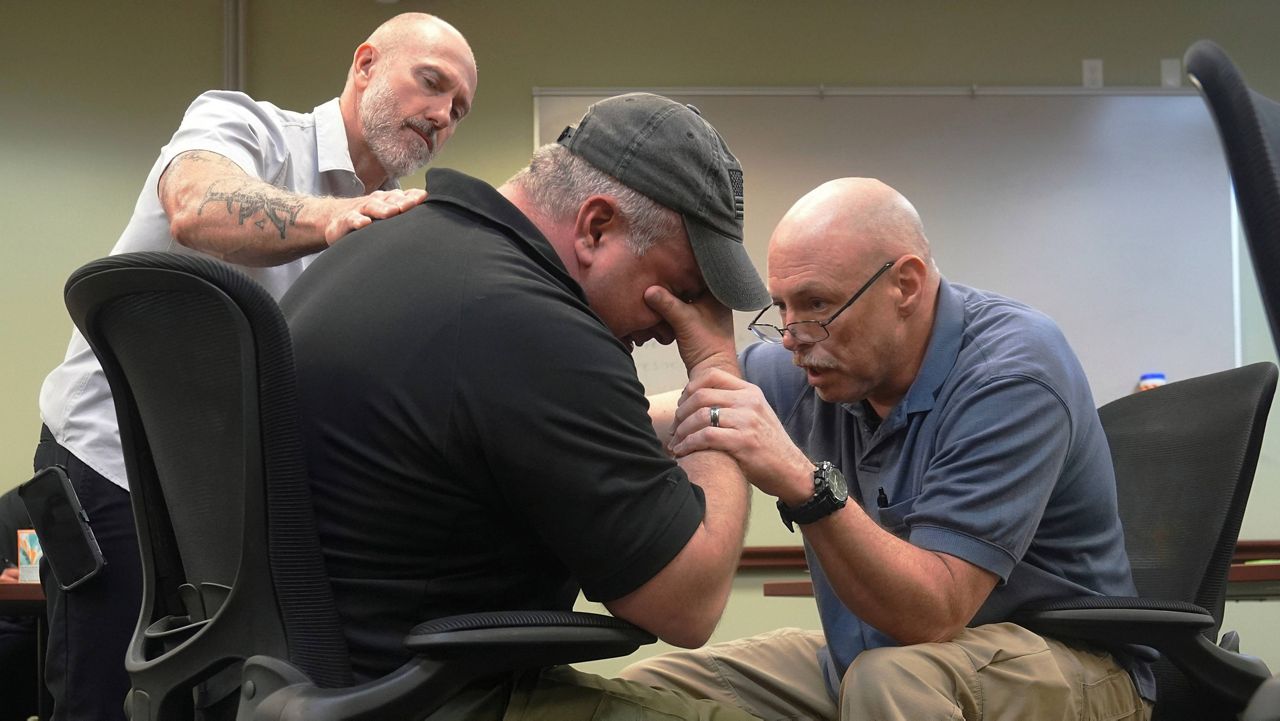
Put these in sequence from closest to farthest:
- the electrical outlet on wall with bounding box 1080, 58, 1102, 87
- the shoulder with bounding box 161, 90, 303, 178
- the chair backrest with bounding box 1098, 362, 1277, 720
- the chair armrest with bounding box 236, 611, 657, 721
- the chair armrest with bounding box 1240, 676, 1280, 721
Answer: the chair armrest with bounding box 1240, 676, 1280, 721
the chair armrest with bounding box 236, 611, 657, 721
the chair backrest with bounding box 1098, 362, 1277, 720
the shoulder with bounding box 161, 90, 303, 178
the electrical outlet on wall with bounding box 1080, 58, 1102, 87

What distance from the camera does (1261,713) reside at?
0.81 metres

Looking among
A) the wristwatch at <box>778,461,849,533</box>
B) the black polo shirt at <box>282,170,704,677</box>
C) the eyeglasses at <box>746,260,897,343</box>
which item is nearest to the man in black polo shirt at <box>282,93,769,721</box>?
the black polo shirt at <box>282,170,704,677</box>

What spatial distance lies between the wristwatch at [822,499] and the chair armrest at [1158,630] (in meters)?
0.33

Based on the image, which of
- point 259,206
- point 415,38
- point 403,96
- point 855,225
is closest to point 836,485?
point 855,225

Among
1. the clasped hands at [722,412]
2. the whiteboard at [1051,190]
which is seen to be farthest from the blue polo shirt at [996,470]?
the whiteboard at [1051,190]

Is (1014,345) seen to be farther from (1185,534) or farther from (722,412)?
(722,412)

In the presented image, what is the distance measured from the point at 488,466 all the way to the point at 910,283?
940mm

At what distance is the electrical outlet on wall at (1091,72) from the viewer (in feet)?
15.3

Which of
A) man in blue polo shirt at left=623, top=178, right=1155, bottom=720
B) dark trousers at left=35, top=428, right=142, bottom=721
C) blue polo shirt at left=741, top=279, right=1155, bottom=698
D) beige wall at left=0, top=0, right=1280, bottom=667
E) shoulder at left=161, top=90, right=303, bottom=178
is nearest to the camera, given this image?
man in blue polo shirt at left=623, top=178, right=1155, bottom=720

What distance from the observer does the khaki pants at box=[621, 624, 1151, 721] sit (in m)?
1.42

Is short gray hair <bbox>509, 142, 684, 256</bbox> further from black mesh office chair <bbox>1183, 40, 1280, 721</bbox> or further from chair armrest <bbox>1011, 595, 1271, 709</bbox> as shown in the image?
chair armrest <bbox>1011, 595, 1271, 709</bbox>

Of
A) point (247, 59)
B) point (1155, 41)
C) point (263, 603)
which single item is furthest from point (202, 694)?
point (1155, 41)

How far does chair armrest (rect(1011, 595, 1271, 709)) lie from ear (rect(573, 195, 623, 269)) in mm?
771

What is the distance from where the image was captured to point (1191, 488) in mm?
1762
